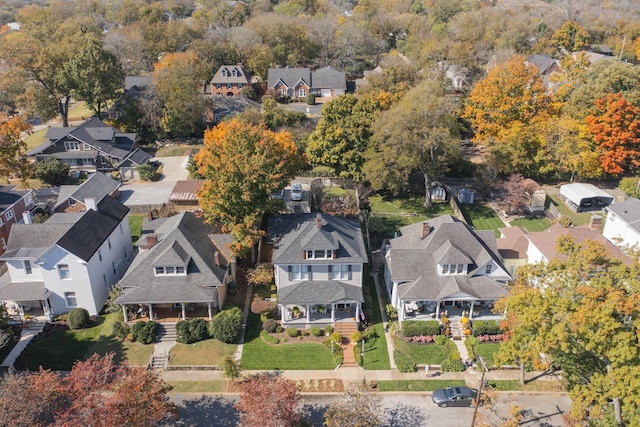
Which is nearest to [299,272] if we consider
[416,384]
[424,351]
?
[424,351]

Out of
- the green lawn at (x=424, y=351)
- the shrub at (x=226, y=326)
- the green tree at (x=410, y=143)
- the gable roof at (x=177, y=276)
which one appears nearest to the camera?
the green lawn at (x=424, y=351)

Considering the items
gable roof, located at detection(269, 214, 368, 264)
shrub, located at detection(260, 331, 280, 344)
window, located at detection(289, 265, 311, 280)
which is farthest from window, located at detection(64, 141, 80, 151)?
shrub, located at detection(260, 331, 280, 344)

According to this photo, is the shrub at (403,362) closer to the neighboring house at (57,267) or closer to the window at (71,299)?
the neighboring house at (57,267)

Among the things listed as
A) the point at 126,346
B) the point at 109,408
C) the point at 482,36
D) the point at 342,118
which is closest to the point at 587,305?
the point at 109,408

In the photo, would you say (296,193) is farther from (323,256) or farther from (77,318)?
(77,318)

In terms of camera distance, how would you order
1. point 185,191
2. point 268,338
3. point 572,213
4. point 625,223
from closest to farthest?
point 268,338, point 625,223, point 572,213, point 185,191

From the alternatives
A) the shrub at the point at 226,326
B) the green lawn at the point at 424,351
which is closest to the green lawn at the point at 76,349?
the shrub at the point at 226,326

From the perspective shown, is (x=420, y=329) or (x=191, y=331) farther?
(x=420, y=329)
